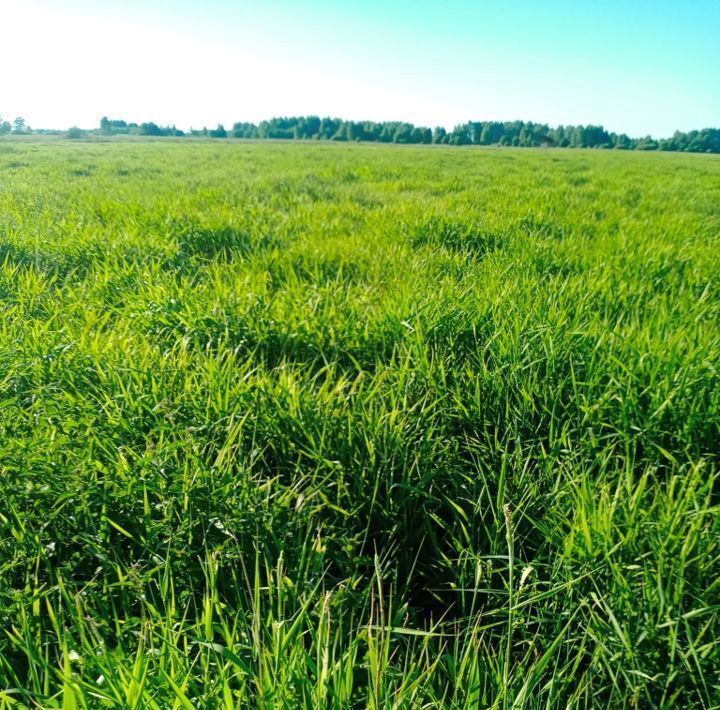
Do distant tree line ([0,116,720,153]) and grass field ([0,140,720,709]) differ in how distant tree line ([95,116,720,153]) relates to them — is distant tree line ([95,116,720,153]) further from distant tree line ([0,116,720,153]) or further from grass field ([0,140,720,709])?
grass field ([0,140,720,709])

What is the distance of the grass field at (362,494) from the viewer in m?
0.82

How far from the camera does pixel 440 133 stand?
315ft

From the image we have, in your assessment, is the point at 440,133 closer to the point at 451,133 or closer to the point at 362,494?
the point at 451,133

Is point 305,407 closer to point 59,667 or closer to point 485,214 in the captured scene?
point 59,667

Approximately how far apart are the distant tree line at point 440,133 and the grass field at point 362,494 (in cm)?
9670

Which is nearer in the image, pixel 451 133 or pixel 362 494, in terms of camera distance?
pixel 362 494

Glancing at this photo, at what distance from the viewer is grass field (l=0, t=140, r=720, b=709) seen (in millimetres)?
815

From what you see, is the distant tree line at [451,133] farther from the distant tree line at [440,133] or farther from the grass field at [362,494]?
the grass field at [362,494]

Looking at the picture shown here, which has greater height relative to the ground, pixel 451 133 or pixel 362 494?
pixel 451 133

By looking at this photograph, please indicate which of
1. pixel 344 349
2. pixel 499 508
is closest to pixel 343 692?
pixel 499 508

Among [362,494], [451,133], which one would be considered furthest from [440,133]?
A: [362,494]

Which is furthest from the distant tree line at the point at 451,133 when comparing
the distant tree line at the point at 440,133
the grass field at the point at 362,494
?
the grass field at the point at 362,494

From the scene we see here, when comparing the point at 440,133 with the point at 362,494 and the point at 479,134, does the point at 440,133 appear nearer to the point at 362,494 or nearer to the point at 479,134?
the point at 479,134

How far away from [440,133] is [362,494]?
107m
